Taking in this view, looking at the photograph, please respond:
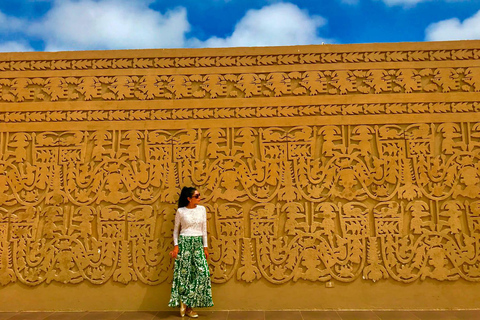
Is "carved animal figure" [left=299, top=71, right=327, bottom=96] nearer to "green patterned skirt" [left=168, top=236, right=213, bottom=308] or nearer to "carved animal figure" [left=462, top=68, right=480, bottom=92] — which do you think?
"carved animal figure" [left=462, top=68, right=480, bottom=92]

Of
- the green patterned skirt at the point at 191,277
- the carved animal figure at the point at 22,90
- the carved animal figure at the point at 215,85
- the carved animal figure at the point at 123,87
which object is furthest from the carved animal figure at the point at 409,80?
the carved animal figure at the point at 22,90

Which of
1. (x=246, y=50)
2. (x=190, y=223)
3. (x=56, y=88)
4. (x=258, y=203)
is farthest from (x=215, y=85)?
(x=56, y=88)

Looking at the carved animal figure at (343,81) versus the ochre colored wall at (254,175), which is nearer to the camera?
the ochre colored wall at (254,175)

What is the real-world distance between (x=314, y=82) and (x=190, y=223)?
1.86m

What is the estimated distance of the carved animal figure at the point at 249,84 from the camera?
3.69 meters

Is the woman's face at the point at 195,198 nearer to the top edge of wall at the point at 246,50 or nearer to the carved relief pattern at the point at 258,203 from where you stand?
the carved relief pattern at the point at 258,203

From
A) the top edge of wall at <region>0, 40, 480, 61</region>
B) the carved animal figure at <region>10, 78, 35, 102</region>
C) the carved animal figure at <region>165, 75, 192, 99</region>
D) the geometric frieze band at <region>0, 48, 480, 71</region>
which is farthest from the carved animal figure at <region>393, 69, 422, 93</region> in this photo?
the carved animal figure at <region>10, 78, 35, 102</region>

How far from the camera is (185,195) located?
3385 millimetres

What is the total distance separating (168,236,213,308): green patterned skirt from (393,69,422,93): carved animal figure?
253cm

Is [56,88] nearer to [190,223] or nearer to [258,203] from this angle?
[190,223]

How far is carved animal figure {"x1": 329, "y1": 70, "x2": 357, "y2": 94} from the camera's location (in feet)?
12.0

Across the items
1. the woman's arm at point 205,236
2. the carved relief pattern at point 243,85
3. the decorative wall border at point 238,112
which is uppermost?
the carved relief pattern at point 243,85

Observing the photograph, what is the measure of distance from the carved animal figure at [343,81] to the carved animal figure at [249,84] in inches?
29.1

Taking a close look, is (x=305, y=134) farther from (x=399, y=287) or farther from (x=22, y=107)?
(x=22, y=107)
